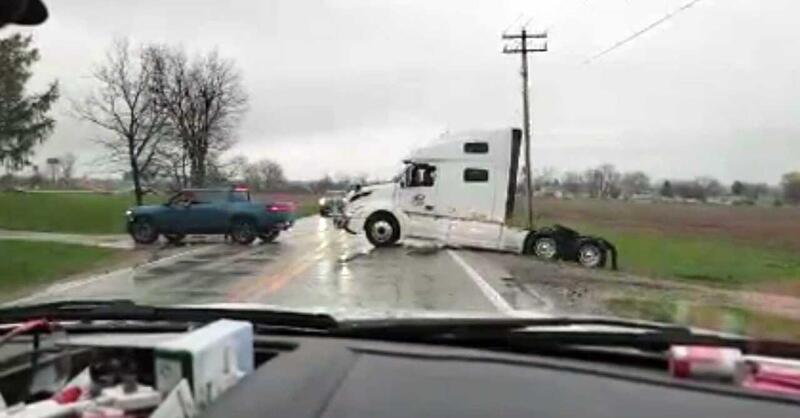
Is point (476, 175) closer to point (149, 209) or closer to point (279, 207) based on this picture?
point (279, 207)

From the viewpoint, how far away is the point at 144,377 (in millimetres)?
2518

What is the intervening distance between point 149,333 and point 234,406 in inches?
39.2

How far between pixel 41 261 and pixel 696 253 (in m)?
22.6

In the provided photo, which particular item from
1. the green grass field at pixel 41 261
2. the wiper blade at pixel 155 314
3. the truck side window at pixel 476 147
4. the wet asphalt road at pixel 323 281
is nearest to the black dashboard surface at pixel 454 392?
the wiper blade at pixel 155 314

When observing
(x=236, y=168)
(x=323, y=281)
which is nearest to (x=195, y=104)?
(x=236, y=168)

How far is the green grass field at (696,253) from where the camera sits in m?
27.8

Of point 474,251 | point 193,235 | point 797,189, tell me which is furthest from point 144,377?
point 797,189

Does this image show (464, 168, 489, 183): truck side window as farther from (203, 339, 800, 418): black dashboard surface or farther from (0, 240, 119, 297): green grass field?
(203, 339, 800, 418): black dashboard surface

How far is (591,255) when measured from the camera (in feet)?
95.2

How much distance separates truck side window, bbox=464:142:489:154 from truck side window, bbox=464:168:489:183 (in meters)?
0.56

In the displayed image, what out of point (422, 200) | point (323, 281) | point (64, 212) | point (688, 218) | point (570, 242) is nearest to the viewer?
point (323, 281)

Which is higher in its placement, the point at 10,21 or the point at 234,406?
the point at 10,21

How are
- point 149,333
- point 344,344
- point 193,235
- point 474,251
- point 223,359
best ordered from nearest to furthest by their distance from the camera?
point 223,359 < point 344,344 < point 149,333 < point 474,251 < point 193,235

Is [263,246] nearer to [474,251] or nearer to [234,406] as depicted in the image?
[474,251]
